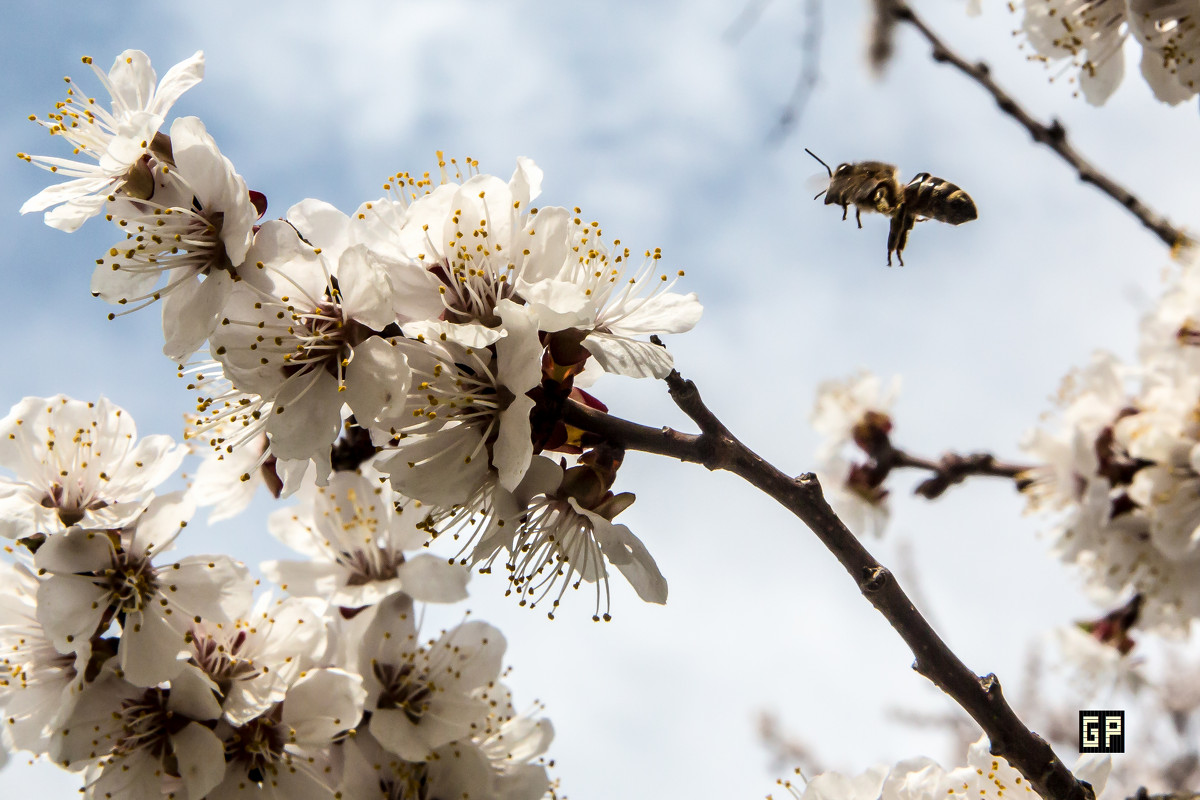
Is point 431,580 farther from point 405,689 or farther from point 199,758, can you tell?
point 199,758

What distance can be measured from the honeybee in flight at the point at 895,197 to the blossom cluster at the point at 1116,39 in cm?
117

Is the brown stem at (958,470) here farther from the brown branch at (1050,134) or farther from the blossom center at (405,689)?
the blossom center at (405,689)

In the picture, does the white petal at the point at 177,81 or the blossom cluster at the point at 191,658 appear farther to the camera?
the blossom cluster at the point at 191,658

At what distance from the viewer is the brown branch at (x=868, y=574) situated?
1.42 metres

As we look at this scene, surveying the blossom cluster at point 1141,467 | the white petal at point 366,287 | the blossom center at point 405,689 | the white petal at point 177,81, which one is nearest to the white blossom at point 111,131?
the white petal at point 177,81

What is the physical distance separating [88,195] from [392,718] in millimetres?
1282

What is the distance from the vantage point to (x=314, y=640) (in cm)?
206

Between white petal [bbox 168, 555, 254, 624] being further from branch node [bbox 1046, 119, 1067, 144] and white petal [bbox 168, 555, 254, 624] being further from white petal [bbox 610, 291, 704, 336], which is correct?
branch node [bbox 1046, 119, 1067, 144]

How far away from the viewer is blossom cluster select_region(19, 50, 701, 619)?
1446 mm

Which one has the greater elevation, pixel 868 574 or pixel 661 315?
pixel 661 315

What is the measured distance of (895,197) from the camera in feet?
5.70

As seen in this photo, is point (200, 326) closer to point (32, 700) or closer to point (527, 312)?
point (527, 312)

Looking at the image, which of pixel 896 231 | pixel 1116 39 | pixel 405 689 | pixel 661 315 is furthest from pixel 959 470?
pixel 405 689

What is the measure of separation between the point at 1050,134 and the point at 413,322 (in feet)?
6.71
